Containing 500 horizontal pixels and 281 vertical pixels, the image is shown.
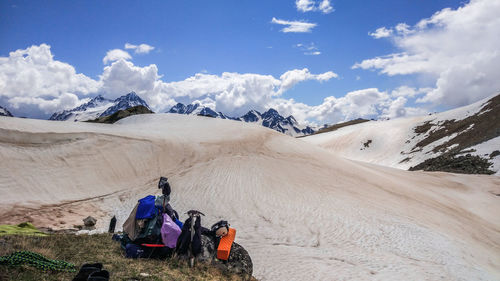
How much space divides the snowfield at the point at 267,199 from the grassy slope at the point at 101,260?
339 cm

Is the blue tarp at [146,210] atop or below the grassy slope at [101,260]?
atop

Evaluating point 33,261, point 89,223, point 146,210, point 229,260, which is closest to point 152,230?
point 146,210

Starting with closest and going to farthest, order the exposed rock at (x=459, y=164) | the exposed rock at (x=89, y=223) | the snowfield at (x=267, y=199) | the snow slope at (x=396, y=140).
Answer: the snowfield at (x=267, y=199)
the exposed rock at (x=89, y=223)
the exposed rock at (x=459, y=164)
the snow slope at (x=396, y=140)

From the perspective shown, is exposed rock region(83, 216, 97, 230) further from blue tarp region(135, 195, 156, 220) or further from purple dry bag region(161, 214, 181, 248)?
purple dry bag region(161, 214, 181, 248)

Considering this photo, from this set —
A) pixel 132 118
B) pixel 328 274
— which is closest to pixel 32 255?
pixel 328 274

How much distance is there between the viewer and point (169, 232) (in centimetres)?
827

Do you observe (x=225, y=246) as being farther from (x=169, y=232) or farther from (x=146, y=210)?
(x=146, y=210)

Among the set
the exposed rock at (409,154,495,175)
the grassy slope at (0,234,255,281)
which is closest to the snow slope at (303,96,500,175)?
the exposed rock at (409,154,495,175)

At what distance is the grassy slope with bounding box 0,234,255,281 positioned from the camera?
6.27m

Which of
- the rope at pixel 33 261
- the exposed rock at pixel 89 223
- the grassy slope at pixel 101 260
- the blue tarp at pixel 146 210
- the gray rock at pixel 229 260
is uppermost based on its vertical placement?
the blue tarp at pixel 146 210

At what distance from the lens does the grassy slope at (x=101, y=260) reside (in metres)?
6.27

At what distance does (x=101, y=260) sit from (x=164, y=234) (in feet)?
5.28

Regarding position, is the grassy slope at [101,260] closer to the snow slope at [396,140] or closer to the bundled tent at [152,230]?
the bundled tent at [152,230]

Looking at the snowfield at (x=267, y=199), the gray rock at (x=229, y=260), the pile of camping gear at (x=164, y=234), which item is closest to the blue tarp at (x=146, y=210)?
the pile of camping gear at (x=164, y=234)
